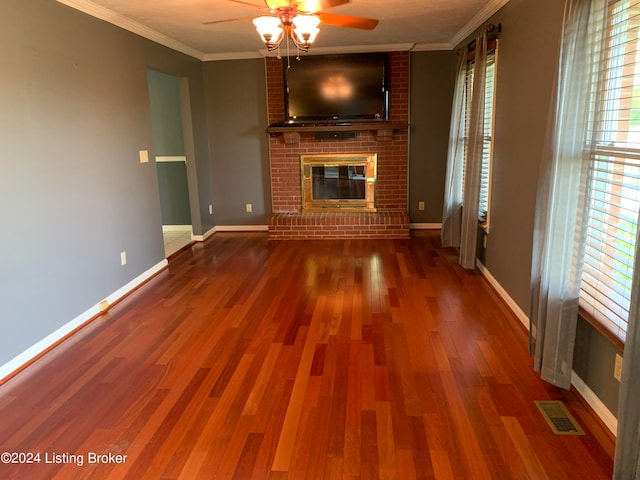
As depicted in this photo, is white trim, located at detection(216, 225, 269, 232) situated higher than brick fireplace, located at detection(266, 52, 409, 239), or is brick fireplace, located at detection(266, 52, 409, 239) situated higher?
brick fireplace, located at detection(266, 52, 409, 239)

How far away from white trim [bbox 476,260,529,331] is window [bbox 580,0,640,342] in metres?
0.97

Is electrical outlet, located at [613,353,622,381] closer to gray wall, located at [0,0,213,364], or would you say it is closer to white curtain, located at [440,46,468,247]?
white curtain, located at [440,46,468,247]

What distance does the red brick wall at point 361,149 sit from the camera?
593 cm

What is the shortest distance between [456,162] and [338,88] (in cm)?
189

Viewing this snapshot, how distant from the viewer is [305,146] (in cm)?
618

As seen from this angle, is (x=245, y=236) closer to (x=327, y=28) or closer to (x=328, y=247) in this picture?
(x=328, y=247)

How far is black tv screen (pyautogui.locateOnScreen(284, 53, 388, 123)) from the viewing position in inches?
227

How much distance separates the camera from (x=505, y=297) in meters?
3.71

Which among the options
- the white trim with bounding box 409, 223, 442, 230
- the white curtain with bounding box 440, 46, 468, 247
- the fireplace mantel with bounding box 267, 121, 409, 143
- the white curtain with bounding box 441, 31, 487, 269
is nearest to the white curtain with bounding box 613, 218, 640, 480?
the white curtain with bounding box 441, 31, 487, 269

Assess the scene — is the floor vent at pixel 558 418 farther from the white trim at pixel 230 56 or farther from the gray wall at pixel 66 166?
the white trim at pixel 230 56

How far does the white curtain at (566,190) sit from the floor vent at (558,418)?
0.41ft

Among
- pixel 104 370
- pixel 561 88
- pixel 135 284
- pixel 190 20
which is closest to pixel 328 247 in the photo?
pixel 135 284

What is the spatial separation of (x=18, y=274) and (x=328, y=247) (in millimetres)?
3444

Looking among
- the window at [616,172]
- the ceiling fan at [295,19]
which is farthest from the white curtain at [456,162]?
the window at [616,172]
